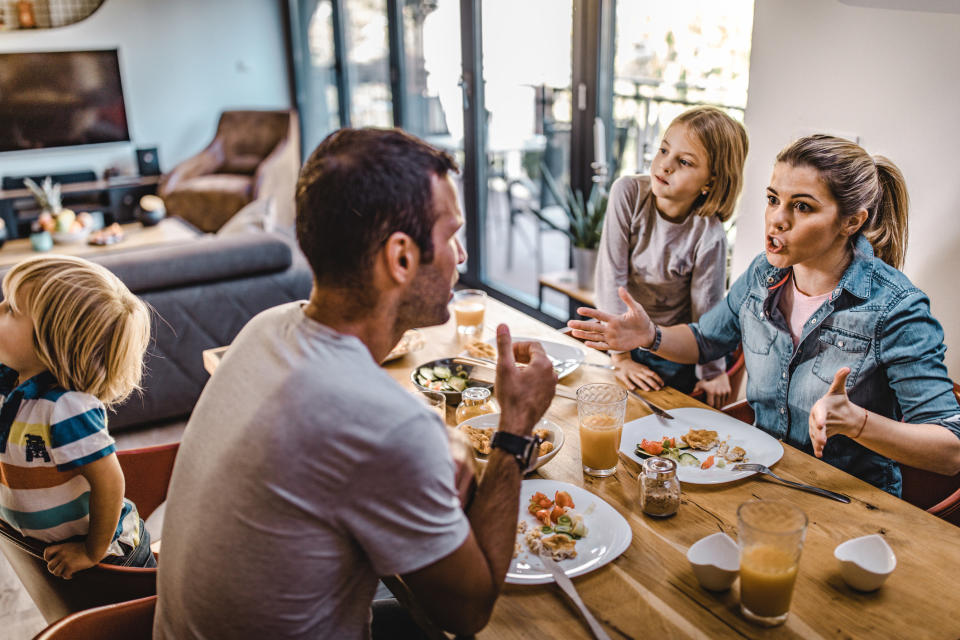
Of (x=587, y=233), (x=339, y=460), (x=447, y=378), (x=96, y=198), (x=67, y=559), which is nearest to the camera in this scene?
(x=339, y=460)

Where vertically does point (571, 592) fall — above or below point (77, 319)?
below

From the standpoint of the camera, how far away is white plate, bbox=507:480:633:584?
3.59 feet

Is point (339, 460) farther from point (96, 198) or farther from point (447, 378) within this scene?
point (96, 198)

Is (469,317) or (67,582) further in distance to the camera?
(469,317)

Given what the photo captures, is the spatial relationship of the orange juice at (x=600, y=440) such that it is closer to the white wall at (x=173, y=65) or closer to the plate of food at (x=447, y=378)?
the plate of food at (x=447, y=378)

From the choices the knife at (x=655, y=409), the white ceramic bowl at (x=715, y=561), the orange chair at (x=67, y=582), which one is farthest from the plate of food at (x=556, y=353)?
the orange chair at (x=67, y=582)

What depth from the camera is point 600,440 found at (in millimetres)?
1336

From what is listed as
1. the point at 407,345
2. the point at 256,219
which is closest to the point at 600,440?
the point at 407,345

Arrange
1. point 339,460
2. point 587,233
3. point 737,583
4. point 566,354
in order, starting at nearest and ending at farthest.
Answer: point 339,460 < point 737,583 < point 566,354 < point 587,233

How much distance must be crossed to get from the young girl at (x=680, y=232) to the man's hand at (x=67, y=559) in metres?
1.31

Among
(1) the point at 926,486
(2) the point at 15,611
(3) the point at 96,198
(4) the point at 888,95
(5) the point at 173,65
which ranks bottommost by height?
(2) the point at 15,611

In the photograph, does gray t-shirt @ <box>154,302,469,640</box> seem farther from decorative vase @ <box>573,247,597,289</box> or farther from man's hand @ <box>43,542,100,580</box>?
decorative vase @ <box>573,247,597,289</box>

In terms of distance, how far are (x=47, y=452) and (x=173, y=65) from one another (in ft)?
20.3

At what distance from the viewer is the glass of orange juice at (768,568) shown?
97 cm
